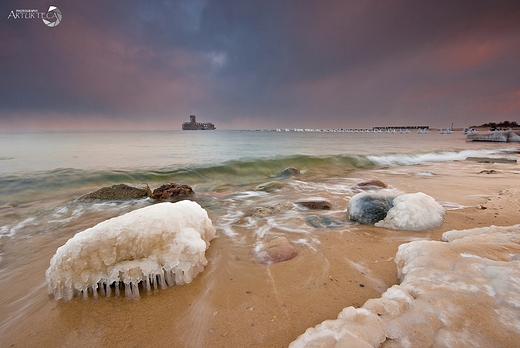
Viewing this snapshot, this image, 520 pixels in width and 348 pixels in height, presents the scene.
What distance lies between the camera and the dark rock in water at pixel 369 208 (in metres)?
4.09

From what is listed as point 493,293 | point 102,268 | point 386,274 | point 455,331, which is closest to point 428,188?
point 386,274

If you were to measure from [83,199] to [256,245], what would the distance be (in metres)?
5.75

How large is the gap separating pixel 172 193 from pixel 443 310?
22.2 feet

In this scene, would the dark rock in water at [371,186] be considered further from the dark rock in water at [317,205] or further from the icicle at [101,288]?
the icicle at [101,288]

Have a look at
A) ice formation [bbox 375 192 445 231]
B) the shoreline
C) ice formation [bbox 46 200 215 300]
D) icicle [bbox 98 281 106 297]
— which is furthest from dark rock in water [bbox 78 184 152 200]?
ice formation [bbox 375 192 445 231]

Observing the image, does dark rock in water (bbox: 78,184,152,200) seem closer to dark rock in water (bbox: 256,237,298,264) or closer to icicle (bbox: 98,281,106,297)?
icicle (bbox: 98,281,106,297)

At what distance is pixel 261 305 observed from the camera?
2250mm

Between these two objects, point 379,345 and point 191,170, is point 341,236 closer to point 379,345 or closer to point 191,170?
point 379,345

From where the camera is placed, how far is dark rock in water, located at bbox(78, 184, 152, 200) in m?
6.63

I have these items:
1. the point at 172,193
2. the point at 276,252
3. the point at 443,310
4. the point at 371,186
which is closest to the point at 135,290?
the point at 276,252

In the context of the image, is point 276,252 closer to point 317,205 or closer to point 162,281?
point 162,281

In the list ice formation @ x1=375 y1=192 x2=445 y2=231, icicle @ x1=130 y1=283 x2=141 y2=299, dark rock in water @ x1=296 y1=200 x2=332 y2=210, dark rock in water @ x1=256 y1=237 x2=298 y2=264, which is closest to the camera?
icicle @ x1=130 y1=283 x2=141 y2=299

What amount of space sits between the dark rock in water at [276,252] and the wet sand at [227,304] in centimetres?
9

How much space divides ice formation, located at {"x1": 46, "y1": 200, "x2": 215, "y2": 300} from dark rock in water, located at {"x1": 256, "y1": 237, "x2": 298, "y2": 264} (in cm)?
80
